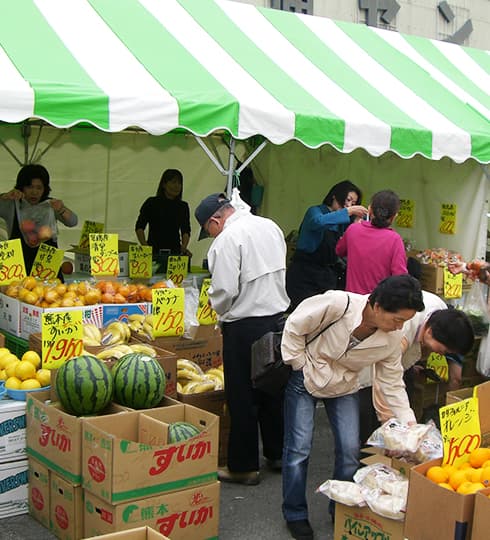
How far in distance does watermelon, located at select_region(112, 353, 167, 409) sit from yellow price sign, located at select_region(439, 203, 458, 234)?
501 cm

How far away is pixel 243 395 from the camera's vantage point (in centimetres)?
463

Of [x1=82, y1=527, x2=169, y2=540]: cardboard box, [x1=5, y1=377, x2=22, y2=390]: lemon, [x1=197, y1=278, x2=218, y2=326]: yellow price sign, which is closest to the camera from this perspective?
[x1=82, y1=527, x2=169, y2=540]: cardboard box

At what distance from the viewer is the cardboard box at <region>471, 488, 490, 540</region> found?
276cm

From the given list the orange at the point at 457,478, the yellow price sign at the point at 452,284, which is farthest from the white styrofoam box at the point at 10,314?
the yellow price sign at the point at 452,284

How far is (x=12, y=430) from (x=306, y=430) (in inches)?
61.4

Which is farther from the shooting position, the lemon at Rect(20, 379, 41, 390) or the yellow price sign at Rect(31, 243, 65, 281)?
the yellow price sign at Rect(31, 243, 65, 281)

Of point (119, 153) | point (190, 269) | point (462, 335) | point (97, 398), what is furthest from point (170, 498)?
point (119, 153)

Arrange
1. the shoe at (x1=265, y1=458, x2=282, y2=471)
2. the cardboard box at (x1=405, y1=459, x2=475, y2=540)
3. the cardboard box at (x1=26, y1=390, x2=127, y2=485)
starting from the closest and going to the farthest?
the cardboard box at (x1=405, y1=459, x2=475, y2=540), the cardboard box at (x1=26, y1=390, x2=127, y2=485), the shoe at (x1=265, y1=458, x2=282, y2=471)

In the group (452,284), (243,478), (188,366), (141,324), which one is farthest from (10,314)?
(452,284)

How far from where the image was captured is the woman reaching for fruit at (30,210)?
6.27 metres

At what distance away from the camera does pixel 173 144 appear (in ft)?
30.5

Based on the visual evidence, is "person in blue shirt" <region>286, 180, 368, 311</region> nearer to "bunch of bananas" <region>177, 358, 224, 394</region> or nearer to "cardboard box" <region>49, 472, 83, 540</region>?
"bunch of bananas" <region>177, 358, 224, 394</region>

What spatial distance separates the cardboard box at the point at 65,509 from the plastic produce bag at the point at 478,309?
3703 millimetres

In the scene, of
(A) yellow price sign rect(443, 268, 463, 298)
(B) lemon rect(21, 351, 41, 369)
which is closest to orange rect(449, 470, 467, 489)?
(B) lemon rect(21, 351, 41, 369)
